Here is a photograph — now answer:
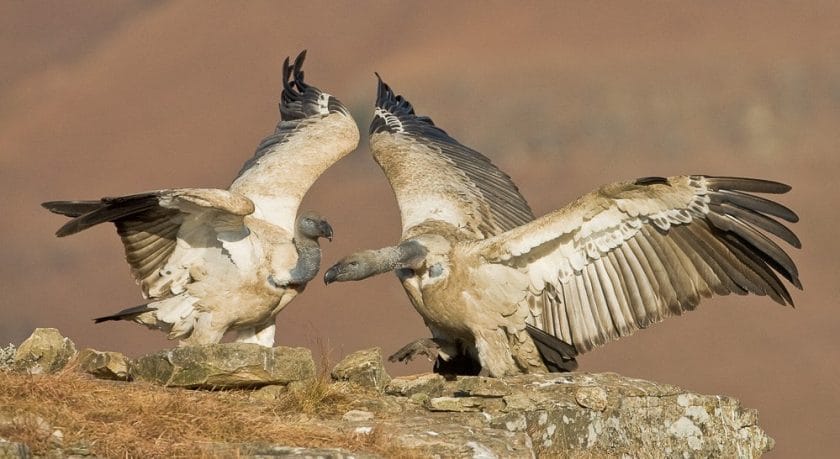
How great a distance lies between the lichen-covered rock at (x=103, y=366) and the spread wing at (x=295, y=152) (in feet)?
9.56

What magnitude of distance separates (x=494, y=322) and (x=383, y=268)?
3.59 feet

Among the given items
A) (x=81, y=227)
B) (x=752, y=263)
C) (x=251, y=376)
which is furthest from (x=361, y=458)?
Result: (x=752, y=263)

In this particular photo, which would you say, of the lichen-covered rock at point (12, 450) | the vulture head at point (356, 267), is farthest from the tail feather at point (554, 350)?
the lichen-covered rock at point (12, 450)

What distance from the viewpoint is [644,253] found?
11242mm

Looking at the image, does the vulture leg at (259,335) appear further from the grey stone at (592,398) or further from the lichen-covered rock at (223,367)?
the grey stone at (592,398)

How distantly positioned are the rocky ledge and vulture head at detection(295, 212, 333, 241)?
1.38 meters

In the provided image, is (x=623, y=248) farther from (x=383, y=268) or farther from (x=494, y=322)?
(x=383, y=268)

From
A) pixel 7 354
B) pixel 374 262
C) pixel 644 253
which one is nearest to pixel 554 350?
pixel 644 253

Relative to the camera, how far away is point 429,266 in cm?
1127

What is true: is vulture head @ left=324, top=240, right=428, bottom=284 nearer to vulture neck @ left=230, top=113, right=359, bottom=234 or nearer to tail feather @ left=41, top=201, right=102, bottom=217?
vulture neck @ left=230, top=113, right=359, bottom=234

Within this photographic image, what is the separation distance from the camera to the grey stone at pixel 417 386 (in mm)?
10266

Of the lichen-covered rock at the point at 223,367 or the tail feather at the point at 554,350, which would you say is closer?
the lichen-covered rock at the point at 223,367

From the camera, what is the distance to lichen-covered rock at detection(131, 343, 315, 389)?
31.6 feet

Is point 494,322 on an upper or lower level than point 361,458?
upper
